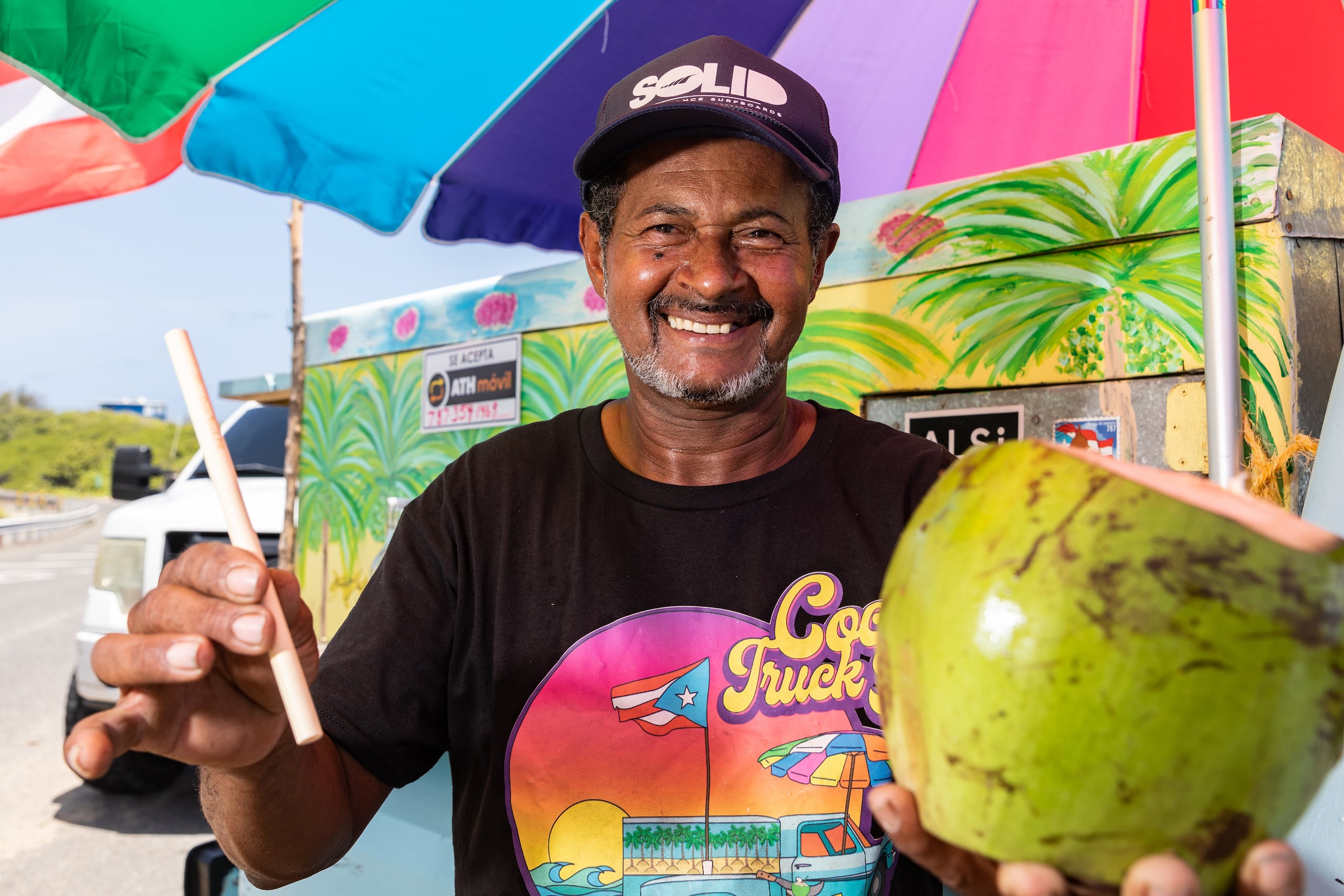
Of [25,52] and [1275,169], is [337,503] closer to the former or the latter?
[25,52]

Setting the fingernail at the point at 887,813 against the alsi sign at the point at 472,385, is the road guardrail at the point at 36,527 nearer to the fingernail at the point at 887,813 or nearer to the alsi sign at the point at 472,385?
the alsi sign at the point at 472,385

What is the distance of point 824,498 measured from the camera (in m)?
1.56

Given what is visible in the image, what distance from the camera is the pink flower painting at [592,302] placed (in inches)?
140

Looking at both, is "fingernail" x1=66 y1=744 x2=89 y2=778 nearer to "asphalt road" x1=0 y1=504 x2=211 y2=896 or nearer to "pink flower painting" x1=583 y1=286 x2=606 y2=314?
"pink flower painting" x1=583 y1=286 x2=606 y2=314

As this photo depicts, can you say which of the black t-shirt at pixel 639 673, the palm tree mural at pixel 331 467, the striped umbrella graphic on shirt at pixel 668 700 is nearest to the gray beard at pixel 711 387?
the black t-shirt at pixel 639 673

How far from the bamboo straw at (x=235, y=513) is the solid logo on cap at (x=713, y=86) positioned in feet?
3.14

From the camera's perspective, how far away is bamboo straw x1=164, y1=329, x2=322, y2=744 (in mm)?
853

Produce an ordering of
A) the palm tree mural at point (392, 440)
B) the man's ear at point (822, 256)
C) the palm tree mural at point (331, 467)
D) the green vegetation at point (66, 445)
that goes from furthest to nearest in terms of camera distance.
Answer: the green vegetation at point (66, 445) → the palm tree mural at point (331, 467) → the palm tree mural at point (392, 440) → the man's ear at point (822, 256)

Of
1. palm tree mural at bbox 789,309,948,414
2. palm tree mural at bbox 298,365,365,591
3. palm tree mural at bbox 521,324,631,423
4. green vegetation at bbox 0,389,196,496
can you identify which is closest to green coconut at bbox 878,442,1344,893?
palm tree mural at bbox 789,309,948,414

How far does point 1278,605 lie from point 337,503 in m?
4.74

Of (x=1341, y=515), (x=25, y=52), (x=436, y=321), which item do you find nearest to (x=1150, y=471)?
(x=1341, y=515)

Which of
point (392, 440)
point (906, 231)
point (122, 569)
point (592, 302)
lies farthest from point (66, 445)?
point (906, 231)

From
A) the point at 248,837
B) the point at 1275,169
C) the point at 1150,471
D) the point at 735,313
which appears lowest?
the point at 248,837

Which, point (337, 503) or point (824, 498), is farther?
point (337, 503)
